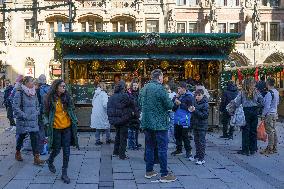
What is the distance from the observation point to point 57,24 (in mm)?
38781

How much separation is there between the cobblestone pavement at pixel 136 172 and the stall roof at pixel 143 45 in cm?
495

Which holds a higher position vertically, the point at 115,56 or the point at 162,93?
the point at 115,56

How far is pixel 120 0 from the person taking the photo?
3847 centimetres

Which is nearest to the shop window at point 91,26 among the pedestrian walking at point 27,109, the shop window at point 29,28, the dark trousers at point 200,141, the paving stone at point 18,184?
the shop window at point 29,28

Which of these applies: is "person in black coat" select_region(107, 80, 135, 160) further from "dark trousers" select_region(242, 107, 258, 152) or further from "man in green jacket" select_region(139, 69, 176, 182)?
"dark trousers" select_region(242, 107, 258, 152)

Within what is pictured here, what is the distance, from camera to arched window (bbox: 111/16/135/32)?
1518 inches

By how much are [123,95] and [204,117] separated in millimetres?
1991

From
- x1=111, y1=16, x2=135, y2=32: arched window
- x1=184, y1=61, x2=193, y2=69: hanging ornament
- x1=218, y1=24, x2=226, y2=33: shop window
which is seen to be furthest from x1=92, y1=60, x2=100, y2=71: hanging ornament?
x1=218, y1=24, x2=226, y2=33: shop window

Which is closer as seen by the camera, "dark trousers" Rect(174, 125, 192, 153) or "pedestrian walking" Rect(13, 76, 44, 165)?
"pedestrian walking" Rect(13, 76, 44, 165)

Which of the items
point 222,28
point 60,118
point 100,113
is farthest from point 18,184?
point 222,28

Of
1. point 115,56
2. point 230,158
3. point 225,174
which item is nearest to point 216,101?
point 115,56

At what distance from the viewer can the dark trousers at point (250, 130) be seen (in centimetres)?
1065

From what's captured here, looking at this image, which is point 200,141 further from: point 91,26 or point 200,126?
point 91,26

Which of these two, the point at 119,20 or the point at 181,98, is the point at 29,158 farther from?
the point at 119,20
